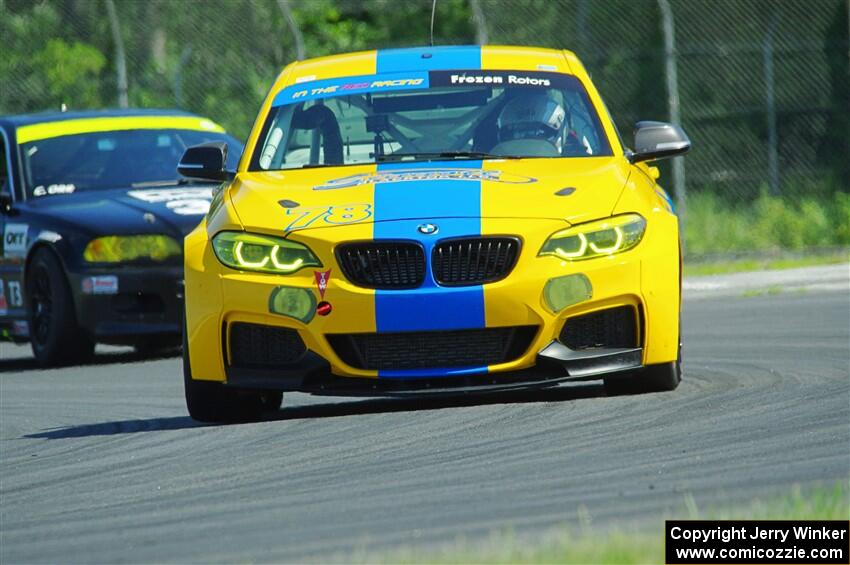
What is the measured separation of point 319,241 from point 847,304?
646 cm

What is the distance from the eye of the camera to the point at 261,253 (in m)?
7.88

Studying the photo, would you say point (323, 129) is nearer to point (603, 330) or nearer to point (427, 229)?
point (427, 229)

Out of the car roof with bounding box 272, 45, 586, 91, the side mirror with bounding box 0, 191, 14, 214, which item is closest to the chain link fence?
the side mirror with bounding box 0, 191, 14, 214

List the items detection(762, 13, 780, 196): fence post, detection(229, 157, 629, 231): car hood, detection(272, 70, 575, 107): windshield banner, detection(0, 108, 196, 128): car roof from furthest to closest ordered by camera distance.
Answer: detection(762, 13, 780, 196): fence post → detection(0, 108, 196, 128): car roof → detection(272, 70, 575, 107): windshield banner → detection(229, 157, 629, 231): car hood

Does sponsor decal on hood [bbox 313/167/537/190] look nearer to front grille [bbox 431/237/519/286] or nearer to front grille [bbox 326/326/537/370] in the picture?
front grille [bbox 431/237/519/286]

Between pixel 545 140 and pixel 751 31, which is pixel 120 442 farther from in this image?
pixel 751 31

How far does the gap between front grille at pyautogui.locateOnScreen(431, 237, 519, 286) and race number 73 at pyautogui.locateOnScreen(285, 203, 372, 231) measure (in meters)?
0.38

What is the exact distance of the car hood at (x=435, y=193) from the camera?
25.6 ft

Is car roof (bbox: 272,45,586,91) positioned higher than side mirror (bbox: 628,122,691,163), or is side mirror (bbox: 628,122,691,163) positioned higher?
car roof (bbox: 272,45,586,91)

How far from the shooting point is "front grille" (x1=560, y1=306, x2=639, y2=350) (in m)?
7.76

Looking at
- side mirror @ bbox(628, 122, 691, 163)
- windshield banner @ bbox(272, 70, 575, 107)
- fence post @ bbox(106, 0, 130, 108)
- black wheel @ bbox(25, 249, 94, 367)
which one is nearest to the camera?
side mirror @ bbox(628, 122, 691, 163)

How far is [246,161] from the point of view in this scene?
905 centimetres

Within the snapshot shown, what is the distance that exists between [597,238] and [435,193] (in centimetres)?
70

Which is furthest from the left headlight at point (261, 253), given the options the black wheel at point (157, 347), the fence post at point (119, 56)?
the fence post at point (119, 56)
